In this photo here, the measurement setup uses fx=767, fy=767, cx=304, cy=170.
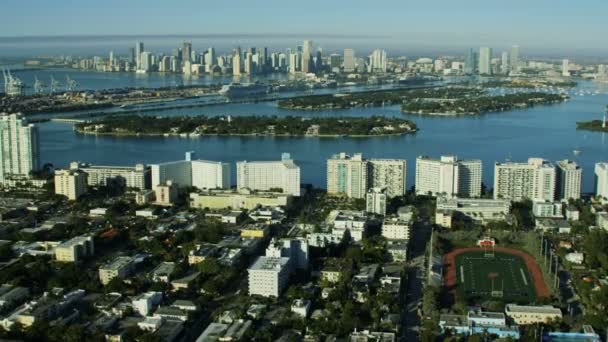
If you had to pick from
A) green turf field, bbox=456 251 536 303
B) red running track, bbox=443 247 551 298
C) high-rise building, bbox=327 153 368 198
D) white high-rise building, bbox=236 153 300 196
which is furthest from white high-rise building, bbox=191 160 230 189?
green turf field, bbox=456 251 536 303

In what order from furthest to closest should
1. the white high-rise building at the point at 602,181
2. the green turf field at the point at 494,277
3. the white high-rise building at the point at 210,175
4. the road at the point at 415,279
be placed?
the white high-rise building at the point at 210,175 < the white high-rise building at the point at 602,181 < the green turf field at the point at 494,277 < the road at the point at 415,279

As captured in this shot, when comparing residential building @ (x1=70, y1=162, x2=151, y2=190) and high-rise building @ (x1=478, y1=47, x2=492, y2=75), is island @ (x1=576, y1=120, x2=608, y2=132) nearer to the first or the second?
residential building @ (x1=70, y1=162, x2=151, y2=190)

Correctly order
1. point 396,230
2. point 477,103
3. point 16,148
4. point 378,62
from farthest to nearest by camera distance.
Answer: point 378,62, point 477,103, point 16,148, point 396,230

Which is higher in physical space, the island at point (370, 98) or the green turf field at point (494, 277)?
the island at point (370, 98)

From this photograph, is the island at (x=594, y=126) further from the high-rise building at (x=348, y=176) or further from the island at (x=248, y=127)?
the high-rise building at (x=348, y=176)

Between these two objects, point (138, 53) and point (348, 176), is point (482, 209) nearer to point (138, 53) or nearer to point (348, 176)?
point (348, 176)

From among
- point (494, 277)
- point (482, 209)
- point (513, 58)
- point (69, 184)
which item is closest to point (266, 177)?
point (69, 184)

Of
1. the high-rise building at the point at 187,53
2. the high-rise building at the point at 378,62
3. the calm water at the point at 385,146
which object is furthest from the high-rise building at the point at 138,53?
the calm water at the point at 385,146
